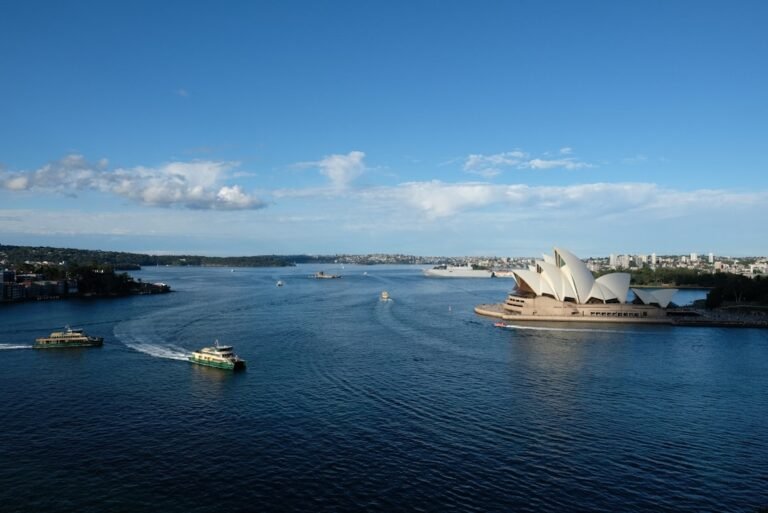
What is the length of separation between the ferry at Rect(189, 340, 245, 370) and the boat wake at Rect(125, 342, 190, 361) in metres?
1.60

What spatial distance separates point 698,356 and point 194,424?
22976 mm

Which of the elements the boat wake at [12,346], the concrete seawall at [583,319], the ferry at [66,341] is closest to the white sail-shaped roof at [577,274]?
the concrete seawall at [583,319]

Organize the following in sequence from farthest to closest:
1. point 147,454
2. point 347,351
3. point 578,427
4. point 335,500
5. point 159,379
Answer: point 347,351, point 159,379, point 578,427, point 147,454, point 335,500

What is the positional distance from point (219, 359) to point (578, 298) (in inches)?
1061

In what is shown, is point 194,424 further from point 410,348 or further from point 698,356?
point 698,356

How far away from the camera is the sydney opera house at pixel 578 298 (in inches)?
1539

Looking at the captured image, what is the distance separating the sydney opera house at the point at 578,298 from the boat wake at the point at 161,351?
23.1 m

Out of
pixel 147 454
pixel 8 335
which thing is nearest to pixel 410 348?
pixel 147 454

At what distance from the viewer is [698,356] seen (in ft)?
86.1

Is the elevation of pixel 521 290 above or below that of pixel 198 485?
above

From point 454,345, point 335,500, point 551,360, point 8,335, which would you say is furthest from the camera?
point 8,335

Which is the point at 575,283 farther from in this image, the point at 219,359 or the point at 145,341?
the point at 145,341

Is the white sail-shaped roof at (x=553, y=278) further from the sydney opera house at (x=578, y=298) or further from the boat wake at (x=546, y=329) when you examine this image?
the boat wake at (x=546, y=329)

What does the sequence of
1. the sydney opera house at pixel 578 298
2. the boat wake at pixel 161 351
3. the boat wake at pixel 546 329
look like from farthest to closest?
the sydney opera house at pixel 578 298 → the boat wake at pixel 546 329 → the boat wake at pixel 161 351
